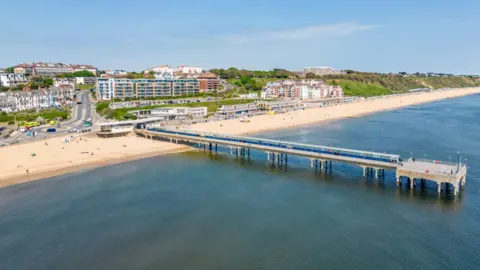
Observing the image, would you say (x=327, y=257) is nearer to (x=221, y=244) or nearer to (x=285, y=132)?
(x=221, y=244)

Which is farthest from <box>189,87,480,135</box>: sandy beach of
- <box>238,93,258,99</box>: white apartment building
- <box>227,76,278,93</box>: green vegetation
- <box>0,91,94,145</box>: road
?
<box>227,76,278,93</box>: green vegetation

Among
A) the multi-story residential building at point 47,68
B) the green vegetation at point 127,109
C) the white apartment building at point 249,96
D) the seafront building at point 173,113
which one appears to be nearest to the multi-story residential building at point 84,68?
the multi-story residential building at point 47,68

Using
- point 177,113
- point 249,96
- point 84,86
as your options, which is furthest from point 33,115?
point 84,86

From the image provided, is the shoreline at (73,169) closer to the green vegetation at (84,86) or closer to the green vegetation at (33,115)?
the green vegetation at (33,115)

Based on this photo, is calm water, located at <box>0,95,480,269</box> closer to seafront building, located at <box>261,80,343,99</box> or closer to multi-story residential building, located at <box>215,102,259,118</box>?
multi-story residential building, located at <box>215,102,259,118</box>

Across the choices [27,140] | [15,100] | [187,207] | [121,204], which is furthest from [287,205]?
[15,100]

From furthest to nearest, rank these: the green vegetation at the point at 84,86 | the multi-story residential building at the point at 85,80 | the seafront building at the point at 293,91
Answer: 1. the multi-story residential building at the point at 85,80
2. the green vegetation at the point at 84,86
3. the seafront building at the point at 293,91
